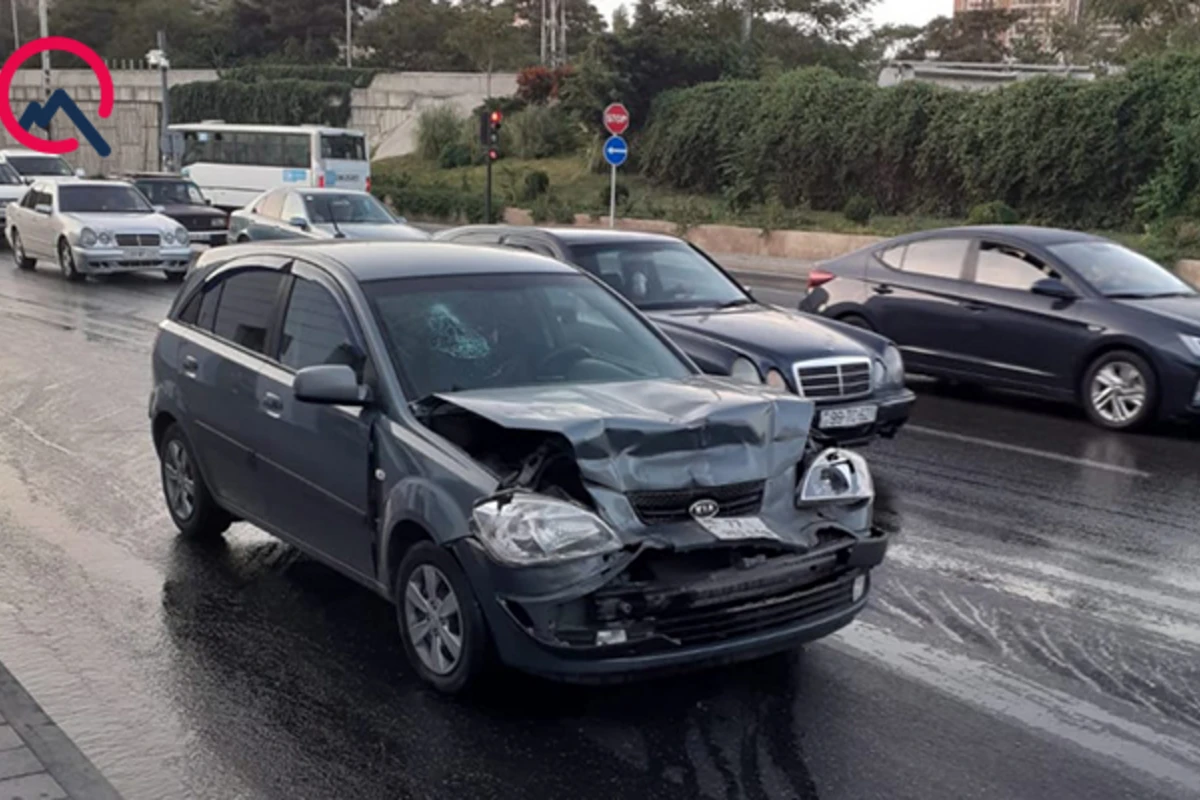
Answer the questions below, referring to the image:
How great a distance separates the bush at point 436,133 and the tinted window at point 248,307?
47.7m

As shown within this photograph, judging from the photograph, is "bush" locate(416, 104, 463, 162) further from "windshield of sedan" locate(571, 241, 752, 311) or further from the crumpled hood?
the crumpled hood

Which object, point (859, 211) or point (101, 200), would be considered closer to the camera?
point (101, 200)

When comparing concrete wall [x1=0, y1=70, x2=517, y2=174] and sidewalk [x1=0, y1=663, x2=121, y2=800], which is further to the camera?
concrete wall [x1=0, y1=70, x2=517, y2=174]

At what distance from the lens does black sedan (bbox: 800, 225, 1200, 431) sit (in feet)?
35.0

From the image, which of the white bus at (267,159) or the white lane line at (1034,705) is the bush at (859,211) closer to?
the white bus at (267,159)

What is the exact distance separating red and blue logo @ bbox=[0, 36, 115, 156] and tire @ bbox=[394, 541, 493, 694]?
218 ft

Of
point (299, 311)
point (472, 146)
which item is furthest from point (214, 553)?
point (472, 146)

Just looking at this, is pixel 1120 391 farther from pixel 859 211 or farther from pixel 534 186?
pixel 534 186

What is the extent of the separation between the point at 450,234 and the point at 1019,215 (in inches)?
859

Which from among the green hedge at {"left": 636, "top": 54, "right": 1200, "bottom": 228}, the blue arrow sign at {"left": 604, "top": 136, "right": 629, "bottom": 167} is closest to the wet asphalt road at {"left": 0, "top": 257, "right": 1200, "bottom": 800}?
the blue arrow sign at {"left": 604, "top": 136, "right": 629, "bottom": 167}

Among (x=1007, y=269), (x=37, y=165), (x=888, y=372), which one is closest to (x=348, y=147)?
(x=37, y=165)

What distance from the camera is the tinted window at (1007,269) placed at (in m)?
11.6

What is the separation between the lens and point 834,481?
533 centimetres

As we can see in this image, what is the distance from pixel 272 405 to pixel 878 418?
432 centimetres
